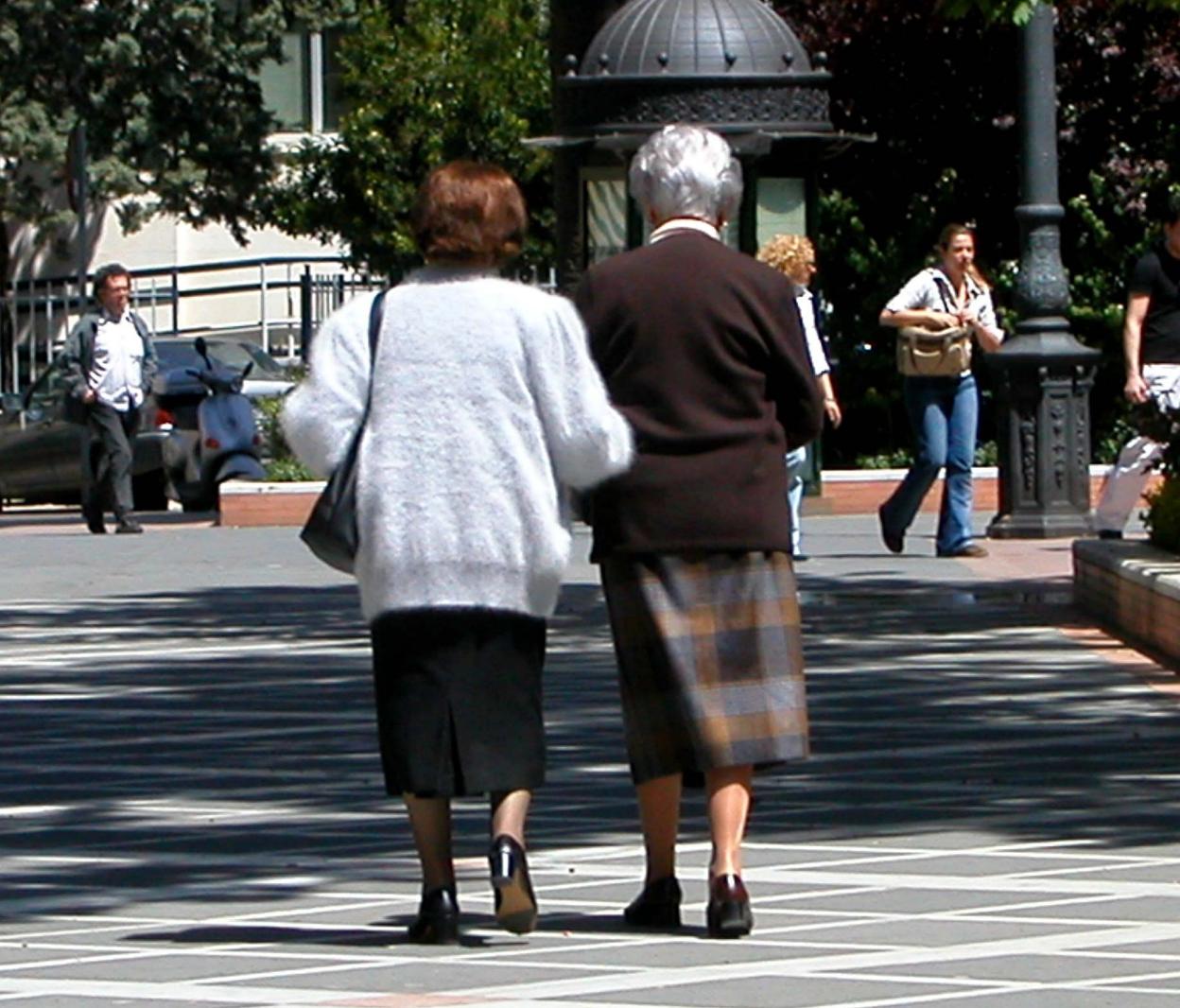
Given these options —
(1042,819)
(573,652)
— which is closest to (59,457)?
(573,652)

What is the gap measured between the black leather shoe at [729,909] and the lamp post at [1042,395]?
1135cm

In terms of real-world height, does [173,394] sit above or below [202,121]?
below

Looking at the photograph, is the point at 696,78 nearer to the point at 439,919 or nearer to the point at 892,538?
the point at 892,538

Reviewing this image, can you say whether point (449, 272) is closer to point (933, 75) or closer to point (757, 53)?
point (757, 53)

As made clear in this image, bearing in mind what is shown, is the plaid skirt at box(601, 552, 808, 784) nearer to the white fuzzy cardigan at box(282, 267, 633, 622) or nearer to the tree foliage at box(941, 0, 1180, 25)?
the white fuzzy cardigan at box(282, 267, 633, 622)

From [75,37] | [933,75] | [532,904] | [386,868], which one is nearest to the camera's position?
[532,904]

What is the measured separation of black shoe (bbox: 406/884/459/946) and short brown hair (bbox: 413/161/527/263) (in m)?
1.29

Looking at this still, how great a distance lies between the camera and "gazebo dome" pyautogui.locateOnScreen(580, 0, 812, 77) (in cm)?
1984

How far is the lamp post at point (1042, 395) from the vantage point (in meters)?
18.0

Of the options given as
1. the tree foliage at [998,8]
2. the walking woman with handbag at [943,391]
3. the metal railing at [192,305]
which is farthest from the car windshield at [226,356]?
the tree foliage at [998,8]

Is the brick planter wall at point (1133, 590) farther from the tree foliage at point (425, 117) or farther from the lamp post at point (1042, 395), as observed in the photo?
the tree foliage at point (425, 117)

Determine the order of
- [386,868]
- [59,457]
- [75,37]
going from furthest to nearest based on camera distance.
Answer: [75,37] < [59,457] < [386,868]

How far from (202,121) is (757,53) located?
25.9 metres

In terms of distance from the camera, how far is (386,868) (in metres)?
7.80
